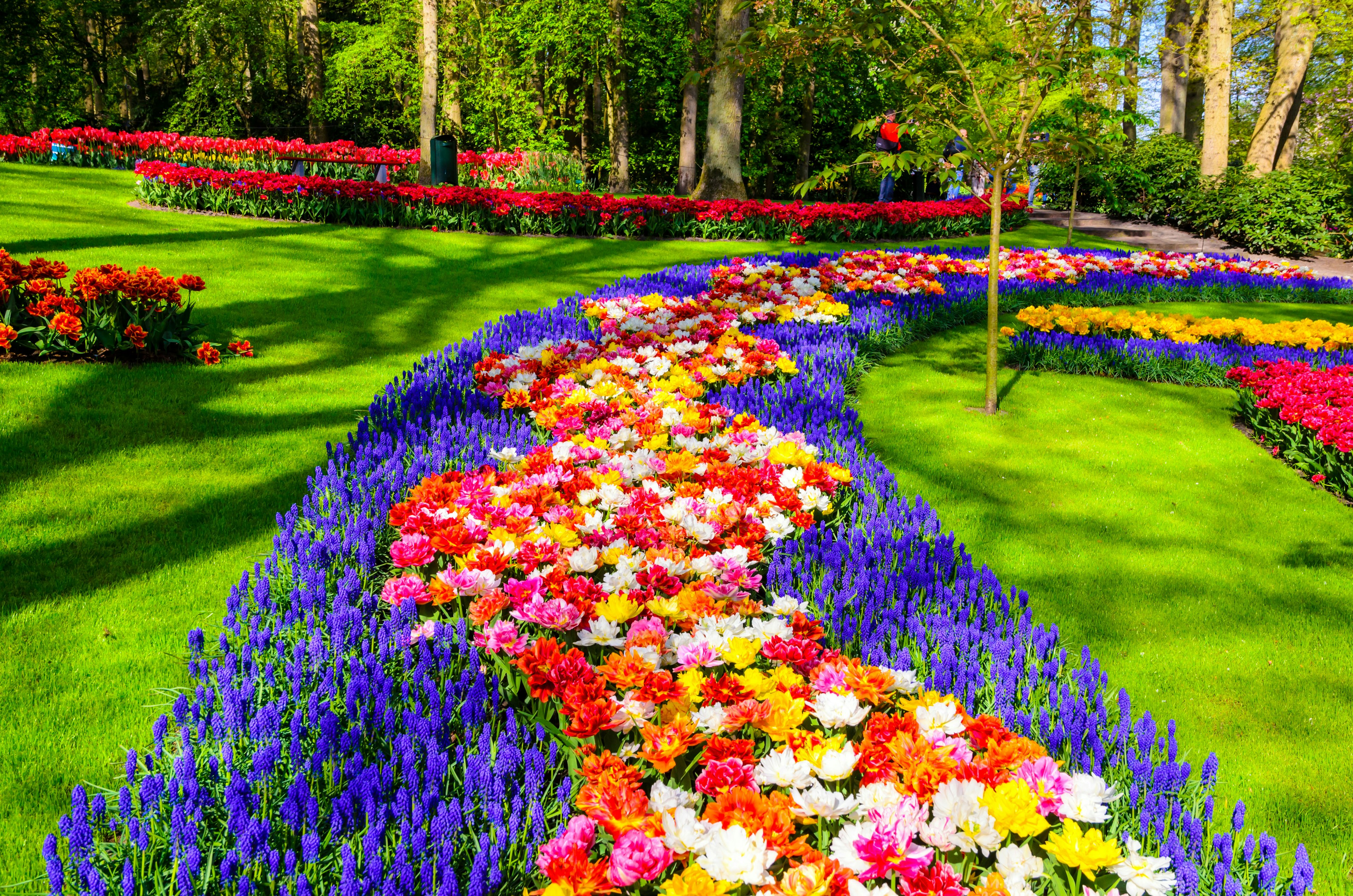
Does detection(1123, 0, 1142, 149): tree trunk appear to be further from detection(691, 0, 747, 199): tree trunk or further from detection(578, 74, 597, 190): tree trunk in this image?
detection(578, 74, 597, 190): tree trunk

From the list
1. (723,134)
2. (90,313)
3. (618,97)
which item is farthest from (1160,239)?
(90,313)

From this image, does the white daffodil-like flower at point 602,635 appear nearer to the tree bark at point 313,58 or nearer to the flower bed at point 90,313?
the flower bed at point 90,313

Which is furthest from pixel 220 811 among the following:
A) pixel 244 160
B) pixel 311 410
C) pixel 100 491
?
pixel 244 160

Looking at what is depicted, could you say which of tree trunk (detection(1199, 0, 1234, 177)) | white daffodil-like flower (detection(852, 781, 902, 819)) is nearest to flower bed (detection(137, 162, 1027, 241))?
tree trunk (detection(1199, 0, 1234, 177))

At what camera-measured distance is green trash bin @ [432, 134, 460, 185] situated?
1839 cm

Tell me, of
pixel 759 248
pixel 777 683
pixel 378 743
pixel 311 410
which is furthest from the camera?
pixel 759 248

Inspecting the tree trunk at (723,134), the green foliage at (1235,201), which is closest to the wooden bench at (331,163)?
the tree trunk at (723,134)

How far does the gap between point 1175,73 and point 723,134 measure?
737 inches

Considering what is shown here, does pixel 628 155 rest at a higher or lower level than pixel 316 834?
higher

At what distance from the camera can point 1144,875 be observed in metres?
1.72

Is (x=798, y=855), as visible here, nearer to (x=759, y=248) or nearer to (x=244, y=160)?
(x=759, y=248)

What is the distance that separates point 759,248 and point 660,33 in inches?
646

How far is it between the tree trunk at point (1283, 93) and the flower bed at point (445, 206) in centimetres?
1261

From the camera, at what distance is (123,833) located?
6.20ft
